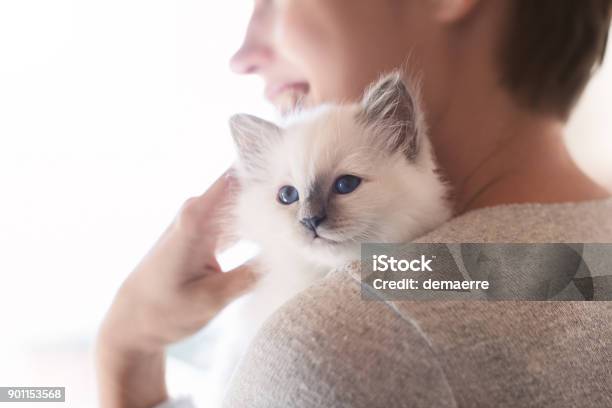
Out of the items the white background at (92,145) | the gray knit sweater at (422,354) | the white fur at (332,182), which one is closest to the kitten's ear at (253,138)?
the white fur at (332,182)

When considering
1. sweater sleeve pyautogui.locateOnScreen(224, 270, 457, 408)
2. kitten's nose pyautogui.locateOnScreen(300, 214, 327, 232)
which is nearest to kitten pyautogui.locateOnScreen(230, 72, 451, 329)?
kitten's nose pyautogui.locateOnScreen(300, 214, 327, 232)

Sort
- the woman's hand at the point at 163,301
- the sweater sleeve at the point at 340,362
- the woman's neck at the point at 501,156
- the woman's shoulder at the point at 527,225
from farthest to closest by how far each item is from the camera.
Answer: the woman's hand at the point at 163,301 → the woman's neck at the point at 501,156 → the woman's shoulder at the point at 527,225 → the sweater sleeve at the point at 340,362

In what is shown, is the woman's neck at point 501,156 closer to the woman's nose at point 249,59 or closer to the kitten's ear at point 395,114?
the kitten's ear at point 395,114

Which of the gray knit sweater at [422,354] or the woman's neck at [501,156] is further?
the woman's neck at [501,156]

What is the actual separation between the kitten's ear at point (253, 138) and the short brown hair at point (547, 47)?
1.00 ft

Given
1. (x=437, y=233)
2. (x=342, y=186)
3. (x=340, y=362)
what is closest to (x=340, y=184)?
A: (x=342, y=186)

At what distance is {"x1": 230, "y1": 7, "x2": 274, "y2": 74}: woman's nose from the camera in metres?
0.81

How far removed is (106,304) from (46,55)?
37 cm

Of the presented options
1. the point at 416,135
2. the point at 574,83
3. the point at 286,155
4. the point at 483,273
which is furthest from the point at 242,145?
the point at 574,83

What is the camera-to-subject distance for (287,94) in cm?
83

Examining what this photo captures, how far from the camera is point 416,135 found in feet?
1.99

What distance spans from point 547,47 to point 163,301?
Result: 0.60 meters

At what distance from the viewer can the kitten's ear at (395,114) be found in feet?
1.93

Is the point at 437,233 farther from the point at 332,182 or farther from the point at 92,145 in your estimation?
the point at 92,145
